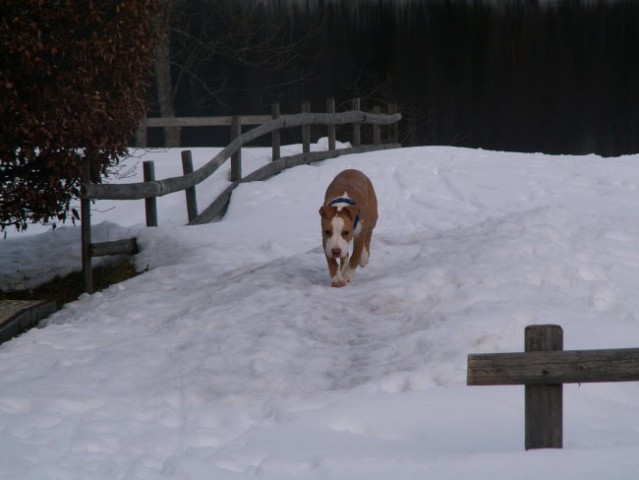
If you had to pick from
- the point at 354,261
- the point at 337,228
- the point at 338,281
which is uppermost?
the point at 337,228

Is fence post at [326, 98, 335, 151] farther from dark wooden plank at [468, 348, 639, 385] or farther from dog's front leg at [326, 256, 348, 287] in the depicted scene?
dark wooden plank at [468, 348, 639, 385]

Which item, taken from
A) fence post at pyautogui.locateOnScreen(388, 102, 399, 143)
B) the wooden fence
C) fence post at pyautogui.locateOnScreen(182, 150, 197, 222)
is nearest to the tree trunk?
the wooden fence

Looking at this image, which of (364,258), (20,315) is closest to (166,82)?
(364,258)

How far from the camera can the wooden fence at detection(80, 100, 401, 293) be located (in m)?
10.7

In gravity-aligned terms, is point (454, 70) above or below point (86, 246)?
above

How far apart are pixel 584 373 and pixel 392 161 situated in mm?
14759

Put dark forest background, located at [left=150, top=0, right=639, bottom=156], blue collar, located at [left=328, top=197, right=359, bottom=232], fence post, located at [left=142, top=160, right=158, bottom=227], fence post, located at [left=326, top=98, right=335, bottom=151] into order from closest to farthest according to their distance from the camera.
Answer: blue collar, located at [left=328, top=197, right=359, bottom=232] → fence post, located at [left=142, top=160, right=158, bottom=227] → fence post, located at [left=326, top=98, right=335, bottom=151] → dark forest background, located at [left=150, top=0, right=639, bottom=156]

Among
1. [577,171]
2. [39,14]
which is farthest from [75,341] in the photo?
[577,171]

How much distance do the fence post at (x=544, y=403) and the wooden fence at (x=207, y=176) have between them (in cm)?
681

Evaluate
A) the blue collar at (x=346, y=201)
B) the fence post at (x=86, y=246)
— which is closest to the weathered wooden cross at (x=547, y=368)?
the blue collar at (x=346, y=201)

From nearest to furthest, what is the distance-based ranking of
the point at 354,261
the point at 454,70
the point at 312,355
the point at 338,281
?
the point at 312,355
the point at 338,281
the point at 354,261
the point at 454,70

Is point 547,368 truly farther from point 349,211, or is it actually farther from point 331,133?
point 331,133

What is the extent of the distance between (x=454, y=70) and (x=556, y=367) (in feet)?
84.4

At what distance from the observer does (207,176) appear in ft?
45.1
